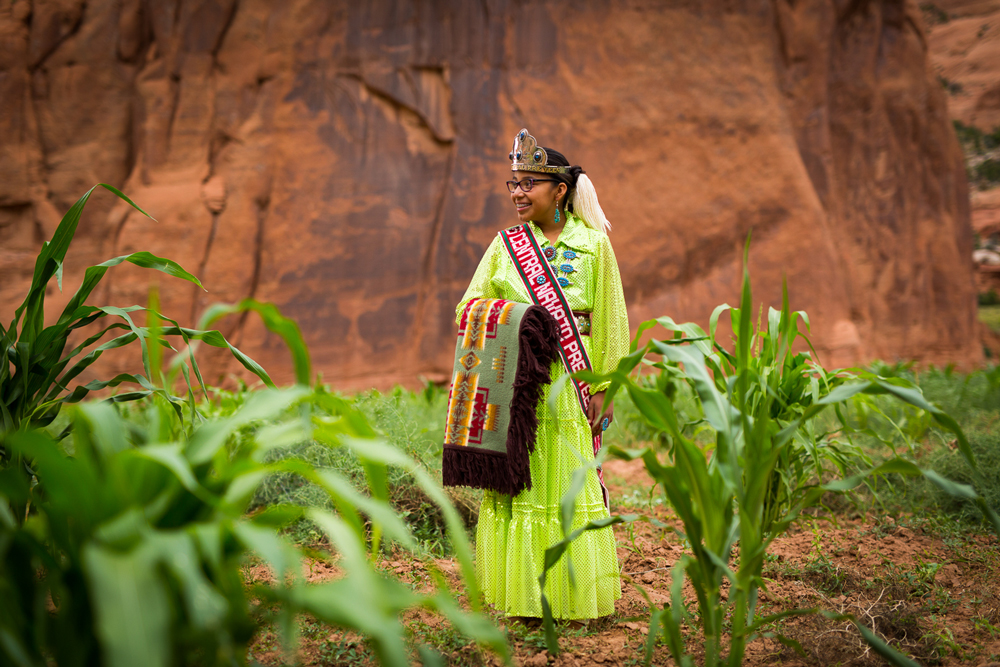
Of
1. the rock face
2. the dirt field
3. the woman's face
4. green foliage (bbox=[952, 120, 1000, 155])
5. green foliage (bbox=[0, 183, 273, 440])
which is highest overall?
green foliage (bbox=[952, 120, 1000, 155])

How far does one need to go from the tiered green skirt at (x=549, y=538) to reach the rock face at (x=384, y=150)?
5.61 metres

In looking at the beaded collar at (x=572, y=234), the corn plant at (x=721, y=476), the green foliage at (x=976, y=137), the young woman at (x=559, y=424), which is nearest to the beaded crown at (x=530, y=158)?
the young woman at (x=559, y=424)

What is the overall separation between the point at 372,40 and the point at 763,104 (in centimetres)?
494

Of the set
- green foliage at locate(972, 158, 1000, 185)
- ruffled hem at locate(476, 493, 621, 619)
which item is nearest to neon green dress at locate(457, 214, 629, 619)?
ruffled hem at locate(476, 493, 621, 619)

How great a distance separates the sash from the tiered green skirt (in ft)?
0.18

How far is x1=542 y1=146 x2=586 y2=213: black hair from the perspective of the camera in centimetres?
261

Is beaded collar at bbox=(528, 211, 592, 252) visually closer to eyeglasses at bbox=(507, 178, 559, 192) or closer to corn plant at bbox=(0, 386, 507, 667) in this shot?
eyeglasses at bbox=(507, 178, 559, 192)

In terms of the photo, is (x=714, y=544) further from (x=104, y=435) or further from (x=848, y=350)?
(x=848, y=350)

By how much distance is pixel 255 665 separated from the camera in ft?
4.63

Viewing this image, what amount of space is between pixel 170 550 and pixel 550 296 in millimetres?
1711

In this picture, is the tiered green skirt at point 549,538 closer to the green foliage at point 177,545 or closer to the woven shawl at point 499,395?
the woven shawl at point 499,395

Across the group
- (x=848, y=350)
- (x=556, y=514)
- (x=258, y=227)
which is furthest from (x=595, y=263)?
A: (x=848, y=350)

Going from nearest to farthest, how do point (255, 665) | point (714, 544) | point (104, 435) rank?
point (104, 435) < point (255, 665) < point (714, 544)

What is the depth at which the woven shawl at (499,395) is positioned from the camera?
7.51ft
